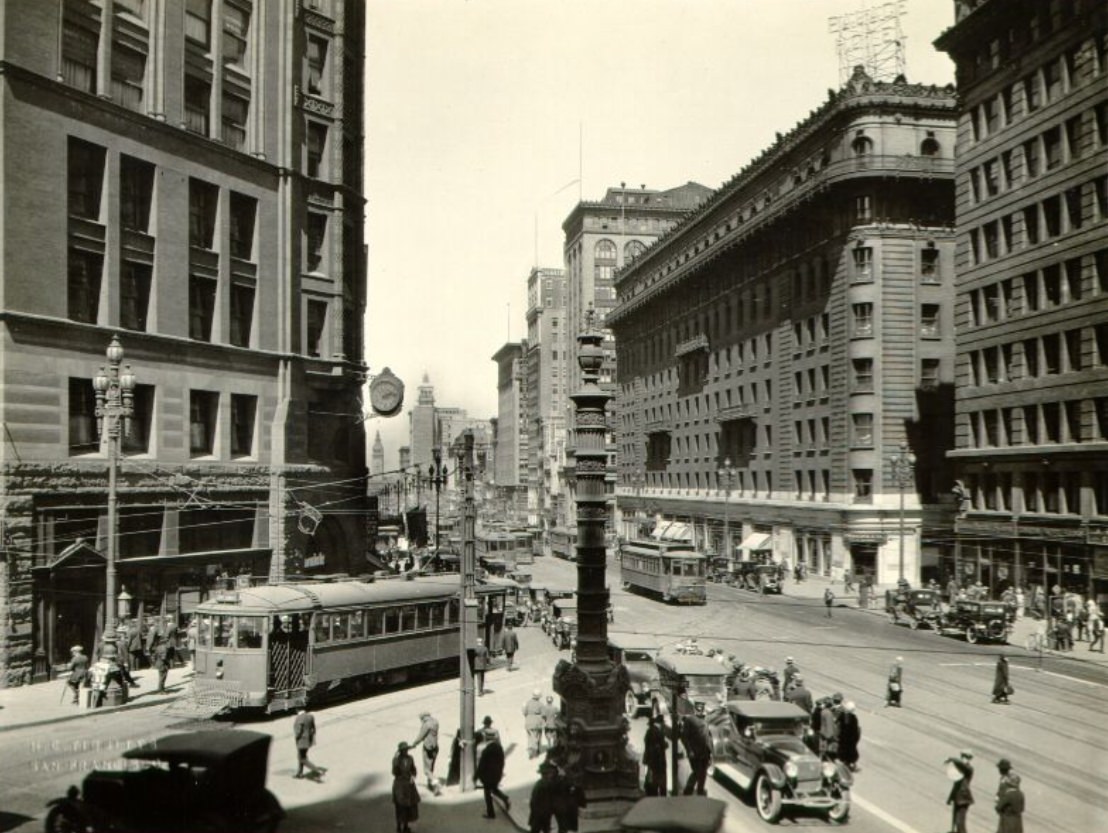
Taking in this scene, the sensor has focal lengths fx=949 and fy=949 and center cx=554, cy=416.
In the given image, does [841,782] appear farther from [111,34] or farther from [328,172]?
[328,172]

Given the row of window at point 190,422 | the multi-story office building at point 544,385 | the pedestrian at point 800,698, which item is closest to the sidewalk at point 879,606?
the pedestrian at point 800,698

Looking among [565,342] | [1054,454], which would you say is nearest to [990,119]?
[1054,454]

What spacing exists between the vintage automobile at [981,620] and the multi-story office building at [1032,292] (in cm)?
481

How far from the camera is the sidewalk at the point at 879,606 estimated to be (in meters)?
33.2

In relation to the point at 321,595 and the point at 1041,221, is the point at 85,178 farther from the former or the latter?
the point at 1041,221

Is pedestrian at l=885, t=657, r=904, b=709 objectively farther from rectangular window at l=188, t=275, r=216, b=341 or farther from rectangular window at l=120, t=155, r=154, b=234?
rectangular window at l=120, t=155, r=154, b=234

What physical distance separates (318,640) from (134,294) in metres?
14.1

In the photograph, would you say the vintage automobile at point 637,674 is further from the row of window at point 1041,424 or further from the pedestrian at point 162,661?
the row of window at point 1041,424

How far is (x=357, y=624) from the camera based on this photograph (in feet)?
83.8

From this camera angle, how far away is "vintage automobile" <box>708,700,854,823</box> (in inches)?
641

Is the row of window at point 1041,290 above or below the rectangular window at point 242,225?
below

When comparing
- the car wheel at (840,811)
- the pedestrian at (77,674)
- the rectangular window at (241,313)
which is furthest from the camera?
the rectangular window at (241,313)

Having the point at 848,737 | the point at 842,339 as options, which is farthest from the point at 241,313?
the point at 842,339

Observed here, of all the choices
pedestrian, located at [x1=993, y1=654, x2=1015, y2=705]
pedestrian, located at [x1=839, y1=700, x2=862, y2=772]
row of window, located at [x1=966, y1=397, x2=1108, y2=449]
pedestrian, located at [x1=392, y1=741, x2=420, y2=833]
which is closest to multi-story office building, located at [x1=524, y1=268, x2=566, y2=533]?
row of window, located at [x1=966, y1=397, x2=1108, y2=449]
